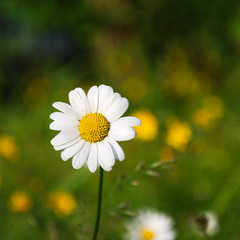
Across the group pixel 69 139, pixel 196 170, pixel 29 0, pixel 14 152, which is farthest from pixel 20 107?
pixel 69 139

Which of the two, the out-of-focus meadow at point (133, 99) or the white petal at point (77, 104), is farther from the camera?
the out-of-focus meadow at point (133, 99)

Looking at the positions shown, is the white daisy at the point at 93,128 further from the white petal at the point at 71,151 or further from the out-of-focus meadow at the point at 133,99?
the out-of-focus meadow at the point at 133,99

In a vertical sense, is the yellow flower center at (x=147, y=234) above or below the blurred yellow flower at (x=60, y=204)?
below

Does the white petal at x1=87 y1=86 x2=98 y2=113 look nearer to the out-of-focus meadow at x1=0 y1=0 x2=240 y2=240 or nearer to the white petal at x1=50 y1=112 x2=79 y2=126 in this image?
the white petal at x1=50 y1=112 x2=79 y2=126

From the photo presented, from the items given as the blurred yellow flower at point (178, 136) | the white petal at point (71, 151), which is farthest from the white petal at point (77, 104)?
the blurred yellow flower at point (178, 136)

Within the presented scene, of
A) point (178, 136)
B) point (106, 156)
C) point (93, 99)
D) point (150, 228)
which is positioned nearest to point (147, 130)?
point (178, 136)

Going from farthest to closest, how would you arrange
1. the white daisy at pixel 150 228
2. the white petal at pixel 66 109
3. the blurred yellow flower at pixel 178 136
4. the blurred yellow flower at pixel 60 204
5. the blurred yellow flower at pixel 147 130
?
the blurred yellow flower at pixel 147 130 < the blurred yellow flower at pixel 178 136 < the blurred yellow flower at pixel 60 204 < the white daisy at pixel 150 228 < the white petal at pixel 66 109

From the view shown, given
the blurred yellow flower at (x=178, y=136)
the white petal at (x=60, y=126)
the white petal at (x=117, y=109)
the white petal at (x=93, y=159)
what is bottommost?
the white petal at (x=93, y=159)
